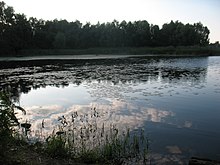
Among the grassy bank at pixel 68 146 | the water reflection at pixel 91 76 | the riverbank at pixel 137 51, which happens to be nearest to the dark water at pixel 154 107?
the water reflection at pixel 91 76

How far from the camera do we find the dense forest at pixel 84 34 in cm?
10188

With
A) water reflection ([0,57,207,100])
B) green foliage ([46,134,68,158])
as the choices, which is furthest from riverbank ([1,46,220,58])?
green foliage ([46,134,68,158])

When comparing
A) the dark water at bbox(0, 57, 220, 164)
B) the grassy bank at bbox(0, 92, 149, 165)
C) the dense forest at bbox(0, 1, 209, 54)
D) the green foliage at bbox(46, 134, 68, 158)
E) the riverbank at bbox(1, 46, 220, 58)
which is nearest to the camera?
the grassy bank at bbox(0, 92, 149, 165)

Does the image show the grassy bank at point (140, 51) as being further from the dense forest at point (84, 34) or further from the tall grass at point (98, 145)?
the tall grass at point (98, 145)

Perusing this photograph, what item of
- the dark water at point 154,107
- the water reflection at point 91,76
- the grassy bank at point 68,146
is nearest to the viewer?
the grassy bank at point 68,146

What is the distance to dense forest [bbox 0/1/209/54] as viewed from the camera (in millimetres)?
101875

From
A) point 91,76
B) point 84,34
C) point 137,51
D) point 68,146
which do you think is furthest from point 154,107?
point 84,34

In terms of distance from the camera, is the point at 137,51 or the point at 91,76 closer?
the point at 91,76

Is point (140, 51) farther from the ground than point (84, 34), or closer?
closer

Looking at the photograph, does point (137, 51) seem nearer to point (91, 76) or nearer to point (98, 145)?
point (91, 76)

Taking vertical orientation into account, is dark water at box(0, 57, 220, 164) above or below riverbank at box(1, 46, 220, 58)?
below

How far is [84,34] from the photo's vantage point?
405ft

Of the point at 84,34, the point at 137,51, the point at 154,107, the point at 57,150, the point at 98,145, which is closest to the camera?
the point at 57,150

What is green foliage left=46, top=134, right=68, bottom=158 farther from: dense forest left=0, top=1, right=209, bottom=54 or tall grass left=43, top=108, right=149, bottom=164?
dense forest left=0, top=1, right=209, bottom=54
